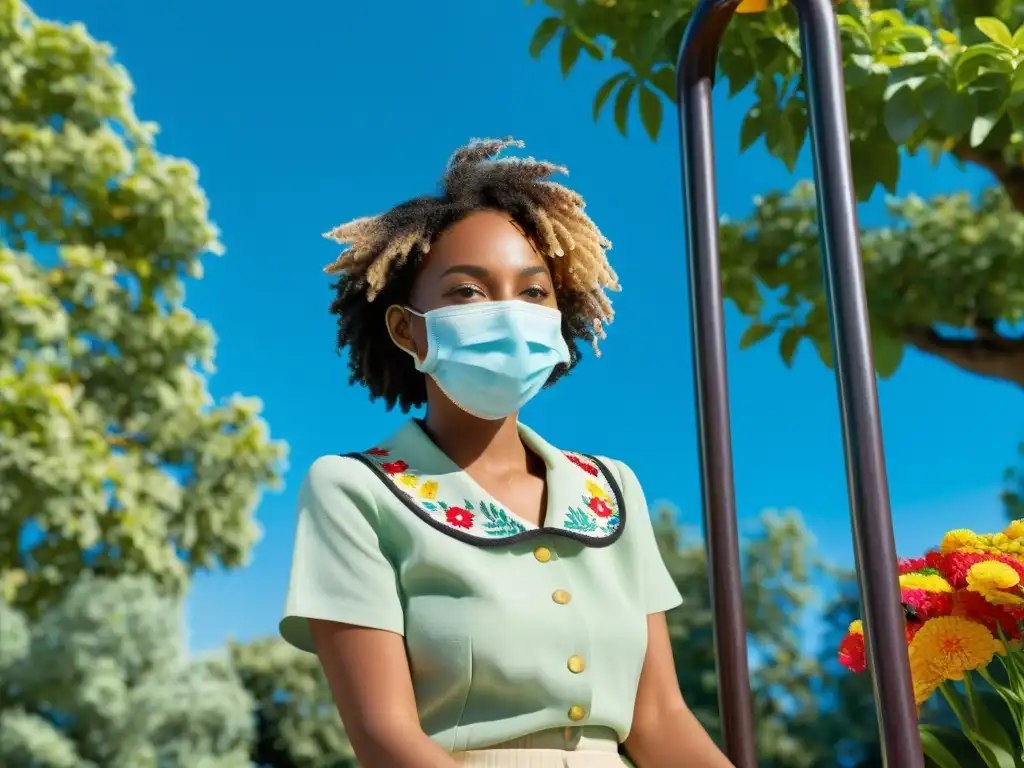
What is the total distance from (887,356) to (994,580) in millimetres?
2633

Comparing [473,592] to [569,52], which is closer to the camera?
[473,592]

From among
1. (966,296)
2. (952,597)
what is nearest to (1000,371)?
(966,296)

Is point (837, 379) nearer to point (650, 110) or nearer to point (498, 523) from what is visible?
point (498, 523)

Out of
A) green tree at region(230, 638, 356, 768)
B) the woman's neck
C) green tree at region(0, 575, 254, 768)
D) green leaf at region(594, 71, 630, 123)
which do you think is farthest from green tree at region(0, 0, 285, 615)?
the woman's neck

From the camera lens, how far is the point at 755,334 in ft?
14.4

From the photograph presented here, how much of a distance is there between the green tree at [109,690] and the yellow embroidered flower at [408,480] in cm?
688

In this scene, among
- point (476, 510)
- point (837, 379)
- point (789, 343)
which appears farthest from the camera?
point (789, 343)

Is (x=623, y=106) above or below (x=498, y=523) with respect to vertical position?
above

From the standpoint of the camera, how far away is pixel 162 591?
323 inches

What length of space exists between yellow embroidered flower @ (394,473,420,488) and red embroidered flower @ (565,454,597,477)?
0.24 meters

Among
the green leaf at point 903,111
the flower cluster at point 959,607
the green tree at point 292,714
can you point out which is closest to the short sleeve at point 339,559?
the flower cluster at point 959,607

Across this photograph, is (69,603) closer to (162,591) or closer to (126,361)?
(162,591)

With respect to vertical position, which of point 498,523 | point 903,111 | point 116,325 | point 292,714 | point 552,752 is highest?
point 116,325

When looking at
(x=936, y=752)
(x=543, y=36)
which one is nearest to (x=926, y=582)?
(x=936, y=752)
